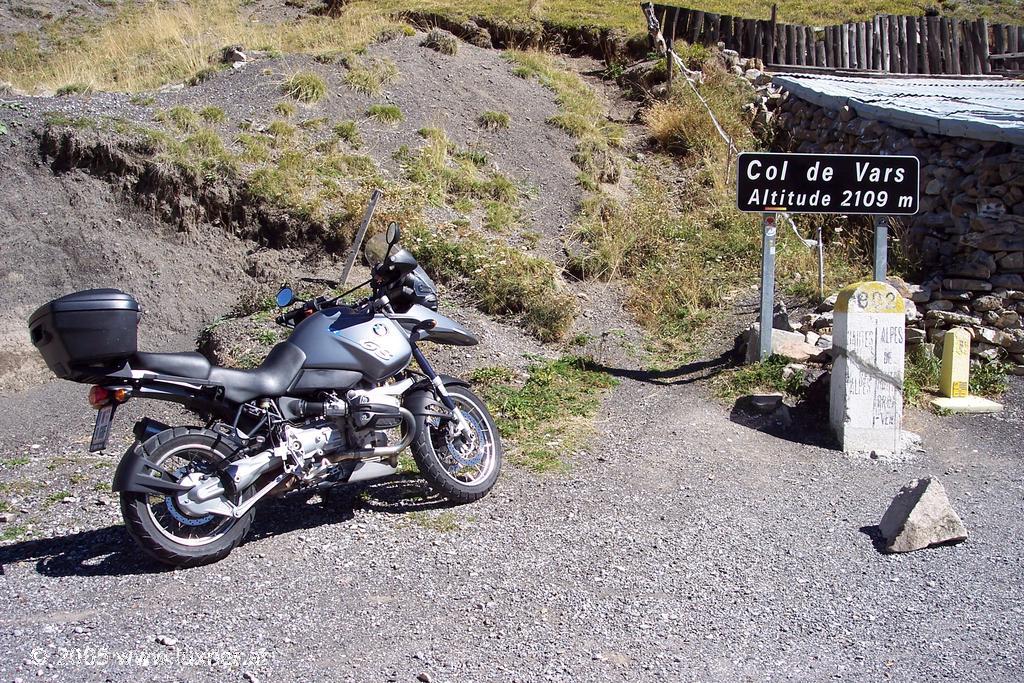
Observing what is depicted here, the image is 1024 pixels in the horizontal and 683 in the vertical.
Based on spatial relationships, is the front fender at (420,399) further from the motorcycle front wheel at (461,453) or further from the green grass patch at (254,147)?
the green grass patch at (254,147)

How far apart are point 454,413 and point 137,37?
40.9 ft

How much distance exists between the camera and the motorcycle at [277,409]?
4.54 m

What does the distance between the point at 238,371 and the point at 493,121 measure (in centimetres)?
847

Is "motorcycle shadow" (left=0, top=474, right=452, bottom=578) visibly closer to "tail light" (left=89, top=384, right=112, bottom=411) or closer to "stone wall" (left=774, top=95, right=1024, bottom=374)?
"tail light" (left=89, top=384, right=112, bottom=411)

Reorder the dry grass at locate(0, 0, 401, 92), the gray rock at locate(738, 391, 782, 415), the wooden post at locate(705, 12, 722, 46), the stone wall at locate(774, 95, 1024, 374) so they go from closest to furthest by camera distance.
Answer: the gray rock at locate(738, 391, 782, 415), the stone wall at locate(774, 95, 1024, 374), the dry grass at locate(0, 0, 401, 92), the wooden post at locate(705, 12, 722, 46)

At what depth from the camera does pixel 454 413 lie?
571 cm

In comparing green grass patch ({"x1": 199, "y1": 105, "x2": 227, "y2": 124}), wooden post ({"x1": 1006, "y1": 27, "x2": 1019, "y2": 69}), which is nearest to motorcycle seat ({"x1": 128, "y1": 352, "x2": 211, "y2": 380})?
green grass patch ({"x1": 199, "y1": 105, "x2": 227, "y2": 124})

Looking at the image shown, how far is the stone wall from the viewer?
340 inches

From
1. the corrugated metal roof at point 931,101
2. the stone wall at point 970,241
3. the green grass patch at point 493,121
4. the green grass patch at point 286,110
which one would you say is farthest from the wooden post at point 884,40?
the green grass patch at point 286,110

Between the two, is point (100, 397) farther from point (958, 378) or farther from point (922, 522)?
point (958, 378)

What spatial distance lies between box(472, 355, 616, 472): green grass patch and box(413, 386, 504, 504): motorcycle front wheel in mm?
542

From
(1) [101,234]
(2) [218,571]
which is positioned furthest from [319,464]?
(1) [101,234]

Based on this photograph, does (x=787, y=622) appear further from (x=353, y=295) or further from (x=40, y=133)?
(x=40, y=133)

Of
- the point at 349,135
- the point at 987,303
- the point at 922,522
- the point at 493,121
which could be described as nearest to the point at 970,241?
the point at 987,303
